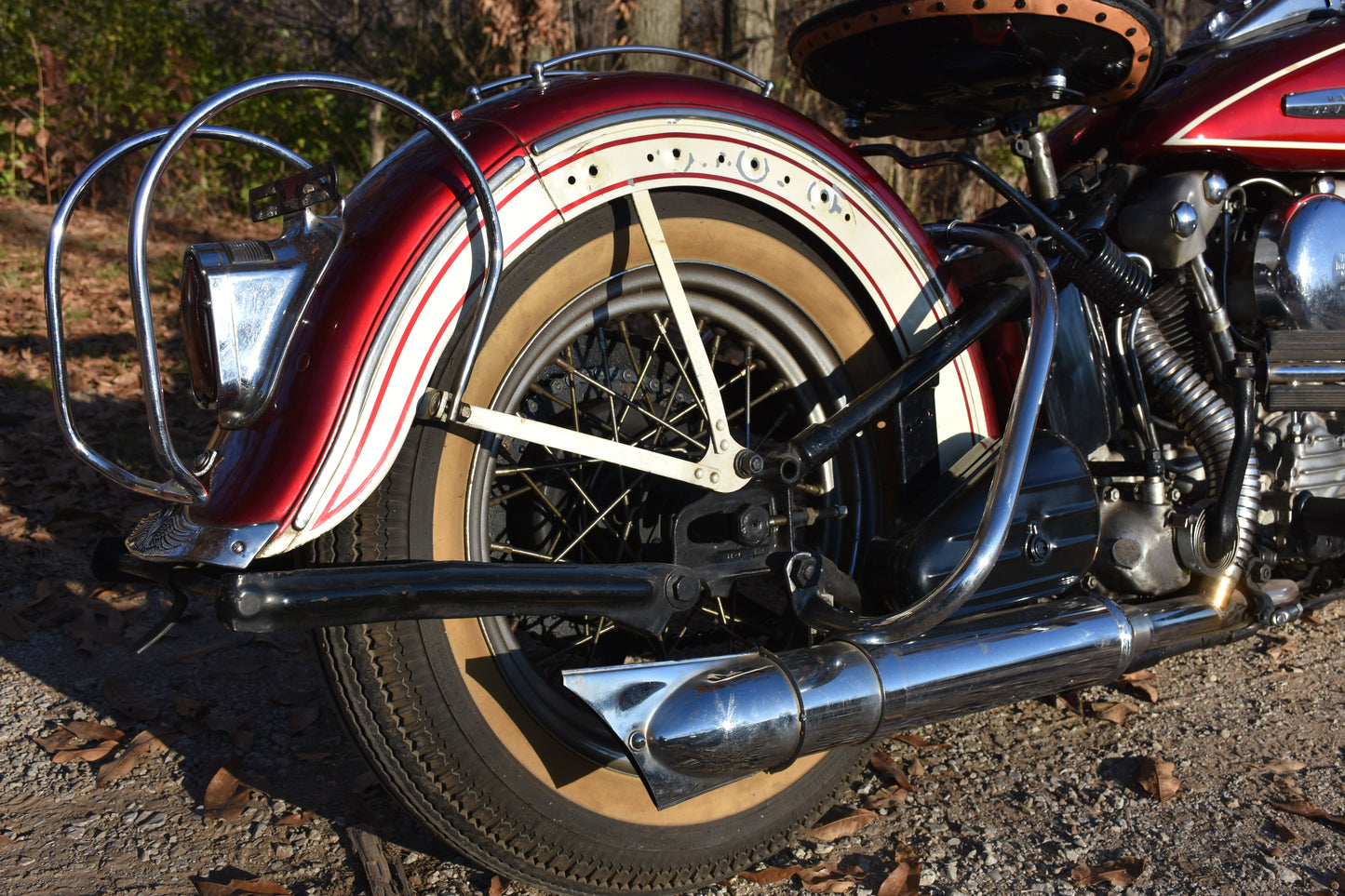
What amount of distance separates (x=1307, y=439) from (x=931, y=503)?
3.75 ft

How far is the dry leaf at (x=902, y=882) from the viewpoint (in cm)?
192

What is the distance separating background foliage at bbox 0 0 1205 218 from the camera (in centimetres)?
709

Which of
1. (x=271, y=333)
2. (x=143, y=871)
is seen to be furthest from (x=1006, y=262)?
(x=143, y=871)

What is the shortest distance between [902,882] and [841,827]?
197mm

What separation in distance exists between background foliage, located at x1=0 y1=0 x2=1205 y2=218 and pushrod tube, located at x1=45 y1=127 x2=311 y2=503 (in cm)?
510

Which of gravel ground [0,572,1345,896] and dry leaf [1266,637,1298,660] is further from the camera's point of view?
dry leaf [1266,637,1298,660]

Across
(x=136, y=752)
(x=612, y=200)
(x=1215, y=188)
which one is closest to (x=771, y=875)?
(x=612, y=200)

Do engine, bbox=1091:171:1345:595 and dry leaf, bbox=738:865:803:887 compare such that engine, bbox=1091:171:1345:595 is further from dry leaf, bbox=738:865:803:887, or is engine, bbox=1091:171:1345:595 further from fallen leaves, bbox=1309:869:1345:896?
dry leaf, bbox=738:865:803:887

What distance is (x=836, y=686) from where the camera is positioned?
1.77 meters

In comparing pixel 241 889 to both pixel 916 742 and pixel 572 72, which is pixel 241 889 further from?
pixel 572 72

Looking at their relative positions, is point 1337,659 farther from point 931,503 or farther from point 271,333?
point 271,333

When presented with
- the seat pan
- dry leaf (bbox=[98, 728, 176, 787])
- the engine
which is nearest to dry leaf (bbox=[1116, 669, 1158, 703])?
the engine

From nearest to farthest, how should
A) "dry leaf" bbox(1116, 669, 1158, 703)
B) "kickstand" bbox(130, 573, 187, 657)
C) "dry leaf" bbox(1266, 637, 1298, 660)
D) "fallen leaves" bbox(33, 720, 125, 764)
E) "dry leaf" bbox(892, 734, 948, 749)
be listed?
"kickstand" bbox(130, 573, 187, 657) < "fallen leaves" bbox(33, 720, 125, 764) < "dry leaf" bbox(892, 734, 948, 749) < "dry leaf" bbox(1116, 669, 1158, 703) < "dry leaf" bbox(1266, 637, 1298, 660)

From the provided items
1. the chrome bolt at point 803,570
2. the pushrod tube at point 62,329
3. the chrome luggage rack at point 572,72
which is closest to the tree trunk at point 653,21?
the chrome luggage rack at point 572,72
